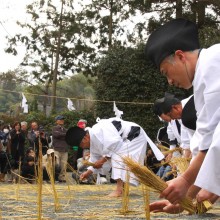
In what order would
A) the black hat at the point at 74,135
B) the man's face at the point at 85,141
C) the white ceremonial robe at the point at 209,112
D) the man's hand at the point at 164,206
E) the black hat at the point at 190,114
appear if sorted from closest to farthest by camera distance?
the white ceremonial robe at the point at 209,112 → the man's hand at the point at 164,206 → the black hat at the point at 190,114 → the black hat at the point at 74,135 → the man's face at the point at 85,141

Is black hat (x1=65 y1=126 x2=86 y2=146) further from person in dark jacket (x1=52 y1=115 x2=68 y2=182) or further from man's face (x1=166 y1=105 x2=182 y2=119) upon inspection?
person in dark jacket (x1=52 y1=115 x2=68 y2=182)

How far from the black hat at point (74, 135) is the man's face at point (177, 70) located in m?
4.13

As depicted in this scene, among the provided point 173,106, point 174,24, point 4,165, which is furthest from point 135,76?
point 174,24

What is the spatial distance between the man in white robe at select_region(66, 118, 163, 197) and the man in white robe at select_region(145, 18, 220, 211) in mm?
4192

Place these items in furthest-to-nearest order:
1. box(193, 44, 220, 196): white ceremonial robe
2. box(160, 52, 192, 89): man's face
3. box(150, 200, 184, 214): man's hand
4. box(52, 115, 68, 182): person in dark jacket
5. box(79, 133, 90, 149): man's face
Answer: box(52, 115, 68, 182): person in dark jacket → box(79, 133, 90, 149): man's face → box(150, 200, 184, 214): man's hand → box(160, 52, 192, 89): man's face → box(193, 44, 220, 196): white ceremonial robe

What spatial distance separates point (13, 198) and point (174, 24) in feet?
14.5

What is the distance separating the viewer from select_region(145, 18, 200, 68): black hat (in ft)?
8.96

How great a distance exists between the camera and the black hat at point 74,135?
6805mm

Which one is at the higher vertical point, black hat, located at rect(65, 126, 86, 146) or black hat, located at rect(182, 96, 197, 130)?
black hat, located at rect(182, 96, 197, 130)

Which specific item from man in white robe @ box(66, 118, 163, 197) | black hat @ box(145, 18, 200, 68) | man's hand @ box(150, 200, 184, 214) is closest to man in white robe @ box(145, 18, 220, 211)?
black hat @ box(145, 18, 200, 68)

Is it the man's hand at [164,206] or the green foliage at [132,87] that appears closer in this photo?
the man's hand at [164,206]

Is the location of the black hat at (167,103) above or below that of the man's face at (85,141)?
above

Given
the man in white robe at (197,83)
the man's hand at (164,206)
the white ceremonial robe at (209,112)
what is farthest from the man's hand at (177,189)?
the man's hand at (164,206)

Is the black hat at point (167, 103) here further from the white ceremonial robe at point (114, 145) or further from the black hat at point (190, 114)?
the black hat at point (190, 114)
